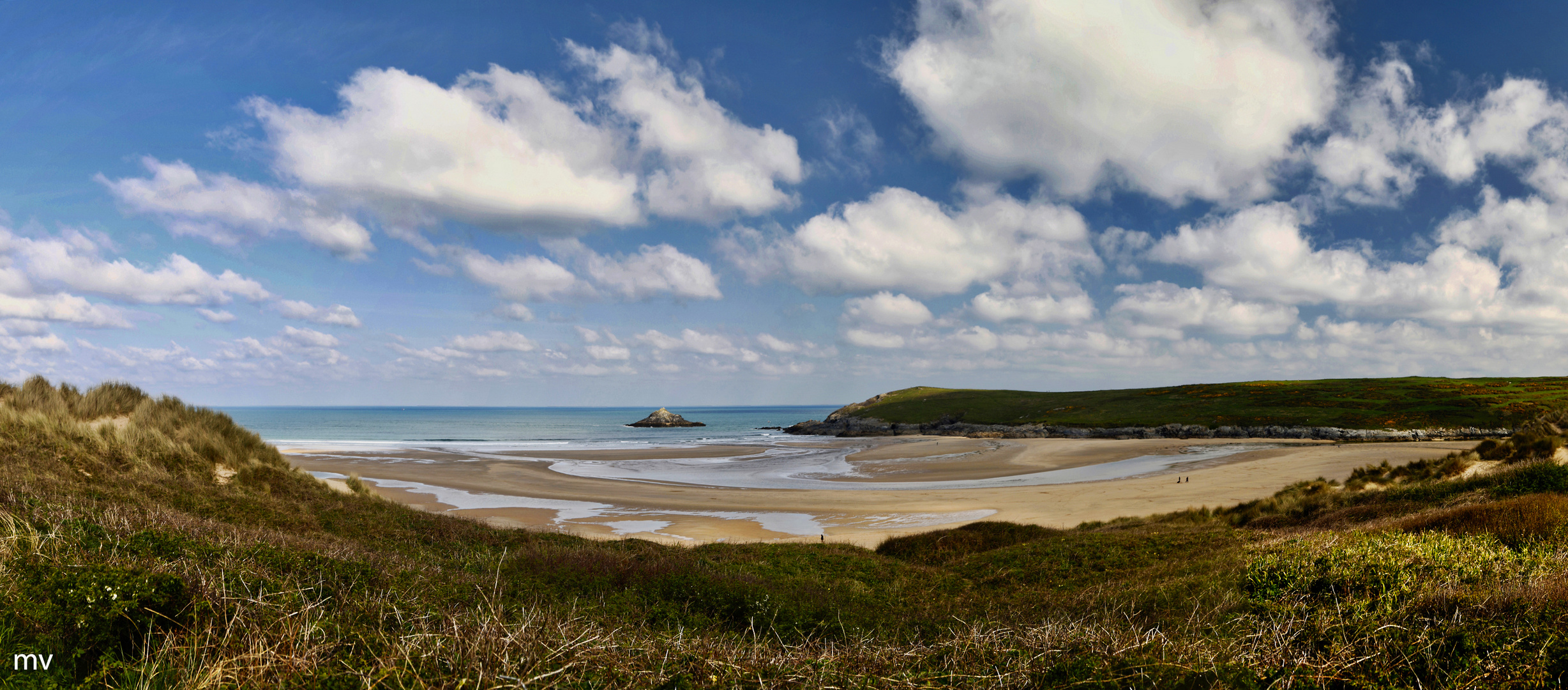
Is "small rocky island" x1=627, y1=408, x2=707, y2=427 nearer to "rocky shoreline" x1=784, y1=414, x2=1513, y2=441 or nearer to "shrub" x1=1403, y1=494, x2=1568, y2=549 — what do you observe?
"rocky shoreline" x1=784, y1=414, x2=1513, y2=441

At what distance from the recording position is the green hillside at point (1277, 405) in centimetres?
6844

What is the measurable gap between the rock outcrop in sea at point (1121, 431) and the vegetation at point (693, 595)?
6611 cm

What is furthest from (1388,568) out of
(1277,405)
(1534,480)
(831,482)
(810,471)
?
(1277,405)

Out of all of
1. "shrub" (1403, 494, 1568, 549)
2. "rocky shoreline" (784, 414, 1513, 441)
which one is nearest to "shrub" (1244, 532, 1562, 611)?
"shrub" (1403, 494, 1568, 549)

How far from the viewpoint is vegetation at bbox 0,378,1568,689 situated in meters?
3.55

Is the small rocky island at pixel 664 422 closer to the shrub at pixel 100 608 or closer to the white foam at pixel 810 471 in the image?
the white foam at pixel 810 471

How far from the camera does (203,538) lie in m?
6.77

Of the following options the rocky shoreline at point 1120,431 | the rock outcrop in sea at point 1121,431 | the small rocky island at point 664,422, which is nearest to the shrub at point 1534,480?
the rocky shoreline at point 1120,431

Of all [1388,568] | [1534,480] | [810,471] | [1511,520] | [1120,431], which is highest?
[1388,568]

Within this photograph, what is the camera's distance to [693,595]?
9000mm

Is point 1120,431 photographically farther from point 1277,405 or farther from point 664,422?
point 664,422

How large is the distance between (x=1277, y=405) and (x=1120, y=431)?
22003 mm

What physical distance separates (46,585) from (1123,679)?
6513 millimetres

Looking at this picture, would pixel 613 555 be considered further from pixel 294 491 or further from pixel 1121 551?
pixel 1121 551
